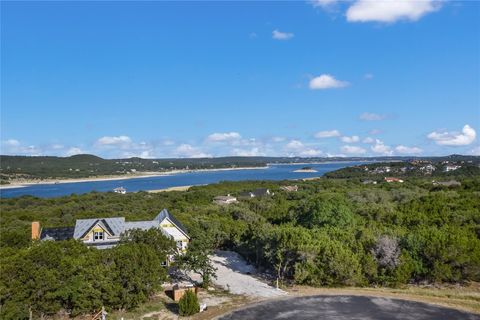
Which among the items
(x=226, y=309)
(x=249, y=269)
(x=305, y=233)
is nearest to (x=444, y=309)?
(x=305, y=233)

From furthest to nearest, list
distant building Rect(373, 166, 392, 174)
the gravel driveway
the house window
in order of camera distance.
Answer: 1. distant building Rect(373, 166, 392, 174)
2. the house window
3. the gravel driveway

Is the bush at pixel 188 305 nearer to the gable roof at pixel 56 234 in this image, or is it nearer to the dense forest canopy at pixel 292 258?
the dense forest canopy at pixel 292 258

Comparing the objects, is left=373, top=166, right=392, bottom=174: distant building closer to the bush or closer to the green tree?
the green tree

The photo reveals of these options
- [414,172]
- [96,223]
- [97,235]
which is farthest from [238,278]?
[414,172]

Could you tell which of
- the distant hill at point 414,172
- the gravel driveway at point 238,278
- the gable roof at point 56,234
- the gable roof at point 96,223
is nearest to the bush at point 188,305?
the gravel driveway at point 238,278

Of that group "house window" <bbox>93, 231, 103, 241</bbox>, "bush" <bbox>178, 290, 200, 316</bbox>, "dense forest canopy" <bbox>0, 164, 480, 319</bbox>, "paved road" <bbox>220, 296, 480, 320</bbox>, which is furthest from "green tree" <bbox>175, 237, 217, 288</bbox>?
"house window" <bbox>93, 231, 103, 241</bbox>

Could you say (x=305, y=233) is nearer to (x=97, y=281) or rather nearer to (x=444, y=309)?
(x=444, y=309)
